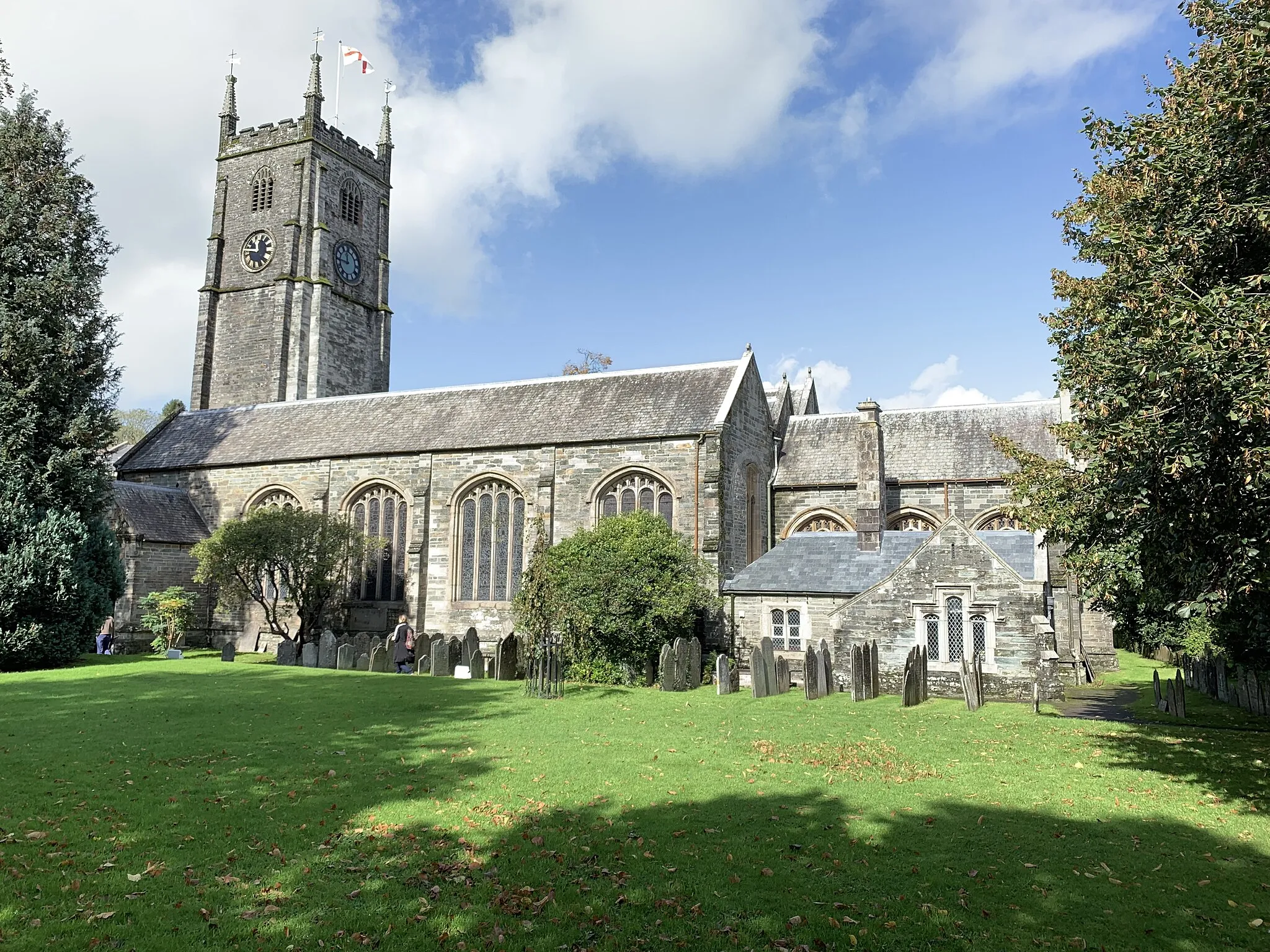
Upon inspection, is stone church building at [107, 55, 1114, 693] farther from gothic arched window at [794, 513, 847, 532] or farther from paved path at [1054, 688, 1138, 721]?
paved path at [1054, 688, 1138, 721]

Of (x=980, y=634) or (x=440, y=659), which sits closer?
(x=980, y=634)

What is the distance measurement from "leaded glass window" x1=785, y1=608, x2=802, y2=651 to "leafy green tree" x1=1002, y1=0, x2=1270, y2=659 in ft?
35.3

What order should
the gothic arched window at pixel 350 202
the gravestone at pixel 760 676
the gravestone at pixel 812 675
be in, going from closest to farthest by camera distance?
the gravestone at pixel 812 675, the gravestone at pixel 760 676, the gothic arched window at pixel 350 202

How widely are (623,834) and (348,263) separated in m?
42.9

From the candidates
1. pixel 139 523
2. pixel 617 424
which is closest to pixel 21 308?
pixel 139 523

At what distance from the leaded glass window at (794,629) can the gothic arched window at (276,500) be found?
1961 cm

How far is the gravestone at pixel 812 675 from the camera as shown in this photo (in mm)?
18141

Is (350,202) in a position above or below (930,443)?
above

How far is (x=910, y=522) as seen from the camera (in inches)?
1145

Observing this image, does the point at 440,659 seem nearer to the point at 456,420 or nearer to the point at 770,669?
the point at 770,669

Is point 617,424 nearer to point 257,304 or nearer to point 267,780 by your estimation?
point 267,780

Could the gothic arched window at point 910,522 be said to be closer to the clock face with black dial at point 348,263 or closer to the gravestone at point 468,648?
the gravestone at point 468,648

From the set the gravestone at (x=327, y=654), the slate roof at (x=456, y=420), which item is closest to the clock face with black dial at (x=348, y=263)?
the slate roof at (x=456, y=420)

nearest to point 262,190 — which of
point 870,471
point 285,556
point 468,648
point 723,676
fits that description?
point 285,556
